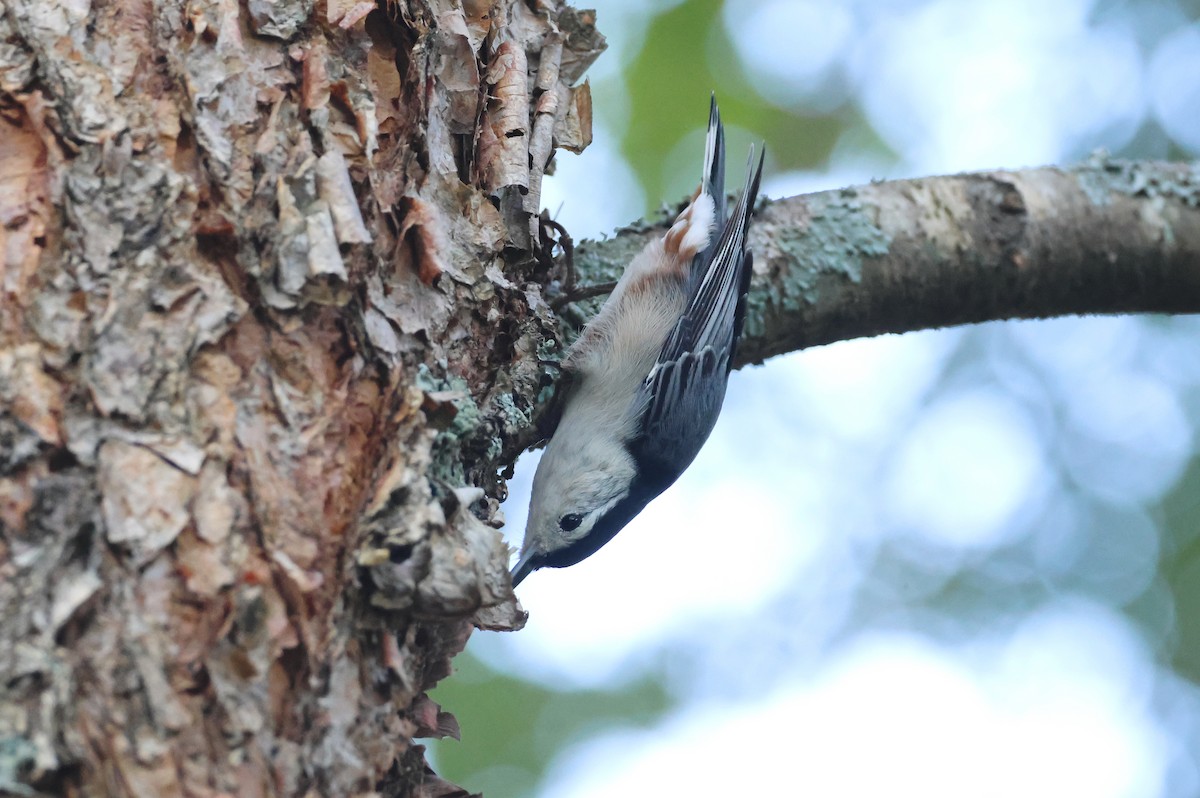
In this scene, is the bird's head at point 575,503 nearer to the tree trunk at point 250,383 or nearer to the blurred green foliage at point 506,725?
the tree trunk at point 250,383

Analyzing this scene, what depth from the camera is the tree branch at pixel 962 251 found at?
96.5 inches

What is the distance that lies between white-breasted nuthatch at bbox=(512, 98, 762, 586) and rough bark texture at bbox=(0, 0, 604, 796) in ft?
3.47

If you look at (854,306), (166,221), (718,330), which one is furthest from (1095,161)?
(166,221)

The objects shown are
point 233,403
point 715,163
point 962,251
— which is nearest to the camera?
point 233,403

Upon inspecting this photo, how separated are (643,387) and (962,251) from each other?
1.07 m

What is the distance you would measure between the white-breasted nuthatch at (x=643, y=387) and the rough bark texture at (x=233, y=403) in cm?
106

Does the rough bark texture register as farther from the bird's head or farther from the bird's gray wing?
the bird's gray wing

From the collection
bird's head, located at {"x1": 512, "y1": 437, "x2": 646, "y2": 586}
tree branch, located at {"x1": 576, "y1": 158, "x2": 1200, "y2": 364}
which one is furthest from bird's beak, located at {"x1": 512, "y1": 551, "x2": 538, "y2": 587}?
tree branch, located at {"x1": 576, "y1": 158, "x2": 1200, "y2": 364}

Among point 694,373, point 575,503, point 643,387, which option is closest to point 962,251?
point 694,373

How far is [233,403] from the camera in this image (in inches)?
53.2

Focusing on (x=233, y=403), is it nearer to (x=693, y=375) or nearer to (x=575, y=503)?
(x=575, y=503)

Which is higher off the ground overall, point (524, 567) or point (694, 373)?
point (694, 373)

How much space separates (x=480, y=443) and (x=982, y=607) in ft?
15.5

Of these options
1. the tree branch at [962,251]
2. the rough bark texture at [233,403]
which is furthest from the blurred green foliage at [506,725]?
the rough bark texture at [233,403]
